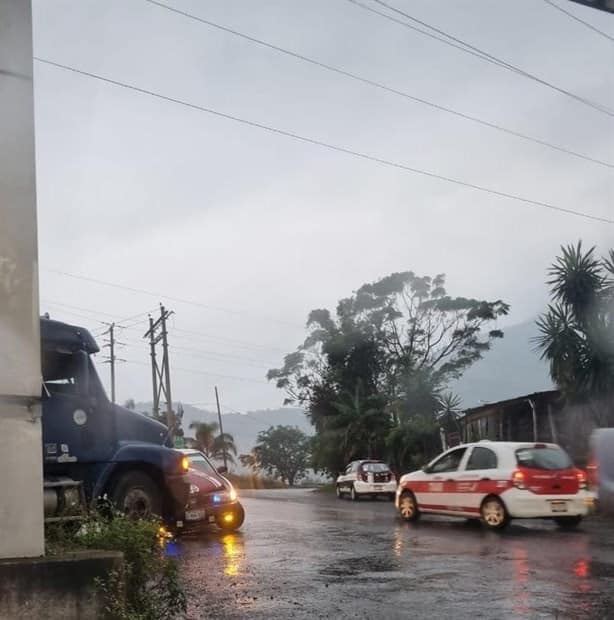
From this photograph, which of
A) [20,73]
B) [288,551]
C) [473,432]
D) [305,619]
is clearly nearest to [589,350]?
[473,432]

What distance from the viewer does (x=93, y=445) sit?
476 inches

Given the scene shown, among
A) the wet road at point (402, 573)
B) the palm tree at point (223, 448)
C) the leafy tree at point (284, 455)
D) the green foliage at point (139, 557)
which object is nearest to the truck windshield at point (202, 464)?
the wet road at point (402, 573)

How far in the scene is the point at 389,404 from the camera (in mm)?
44344

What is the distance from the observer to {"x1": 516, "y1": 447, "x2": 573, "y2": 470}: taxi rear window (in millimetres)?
14695

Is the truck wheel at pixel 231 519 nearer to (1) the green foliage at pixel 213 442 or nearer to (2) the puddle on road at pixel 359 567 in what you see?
(2) the puddle on road at pixel 359 567

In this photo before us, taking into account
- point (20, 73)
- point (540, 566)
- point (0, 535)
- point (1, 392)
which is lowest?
point (540, 566)

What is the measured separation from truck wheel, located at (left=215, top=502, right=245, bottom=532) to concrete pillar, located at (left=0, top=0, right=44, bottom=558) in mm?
9558

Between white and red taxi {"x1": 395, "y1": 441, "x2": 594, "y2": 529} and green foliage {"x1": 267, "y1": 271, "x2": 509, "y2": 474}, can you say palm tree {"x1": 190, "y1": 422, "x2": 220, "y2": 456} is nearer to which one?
green foliage {"x1": 267, "y1": 271, "x2": 509, "y2": 474}

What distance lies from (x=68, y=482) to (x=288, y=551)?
3057 mm

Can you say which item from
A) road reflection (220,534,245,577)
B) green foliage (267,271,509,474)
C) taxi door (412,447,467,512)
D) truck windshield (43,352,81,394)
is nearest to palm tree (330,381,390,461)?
green foliage (267,271,509,474)

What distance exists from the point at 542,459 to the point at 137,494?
690cm

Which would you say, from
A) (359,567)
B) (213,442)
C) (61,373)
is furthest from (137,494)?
(213,442)

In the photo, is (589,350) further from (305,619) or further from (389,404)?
(305,619)

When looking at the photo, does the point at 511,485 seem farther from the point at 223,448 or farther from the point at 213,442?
the point at 213,442
